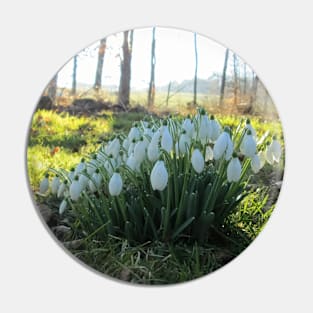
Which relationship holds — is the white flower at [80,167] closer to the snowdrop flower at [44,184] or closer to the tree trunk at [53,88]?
the snowdrop flower at [44,184]

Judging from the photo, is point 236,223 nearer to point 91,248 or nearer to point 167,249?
point 167,249

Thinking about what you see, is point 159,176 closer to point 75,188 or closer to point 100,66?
point 75,188

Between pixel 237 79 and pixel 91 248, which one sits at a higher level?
pixel 237 79

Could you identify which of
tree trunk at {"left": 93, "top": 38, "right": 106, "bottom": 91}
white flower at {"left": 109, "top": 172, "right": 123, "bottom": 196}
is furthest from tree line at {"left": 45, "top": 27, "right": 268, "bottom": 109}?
white flower at {"left": 109, "top": 172, "right": 123, "bottom": 196}

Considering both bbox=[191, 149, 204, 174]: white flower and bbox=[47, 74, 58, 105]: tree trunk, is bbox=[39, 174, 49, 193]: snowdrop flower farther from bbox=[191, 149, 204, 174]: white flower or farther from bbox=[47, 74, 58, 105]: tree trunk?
bbox=[191, 149, 204, 174]: white flower

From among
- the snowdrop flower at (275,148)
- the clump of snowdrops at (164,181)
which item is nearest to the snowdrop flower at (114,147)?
the clump of snowdrops at (164,181)

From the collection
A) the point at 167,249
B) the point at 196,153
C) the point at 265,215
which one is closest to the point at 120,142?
the point at 196,153
